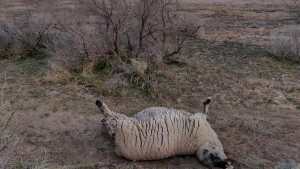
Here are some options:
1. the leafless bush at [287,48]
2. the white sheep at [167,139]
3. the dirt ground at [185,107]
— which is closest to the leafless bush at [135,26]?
the dirt ground at [185,107]

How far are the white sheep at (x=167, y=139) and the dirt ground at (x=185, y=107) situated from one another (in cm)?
14

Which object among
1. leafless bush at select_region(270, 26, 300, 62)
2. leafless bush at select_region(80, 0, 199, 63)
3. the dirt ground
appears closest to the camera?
the dirt ground

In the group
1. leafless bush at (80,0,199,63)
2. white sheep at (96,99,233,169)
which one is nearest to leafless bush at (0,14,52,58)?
leafless bush at (80,0,199,63)

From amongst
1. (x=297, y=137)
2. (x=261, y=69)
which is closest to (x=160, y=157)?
(x=297, y=137)

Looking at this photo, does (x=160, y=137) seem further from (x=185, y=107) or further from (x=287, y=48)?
(x=287, y=48)

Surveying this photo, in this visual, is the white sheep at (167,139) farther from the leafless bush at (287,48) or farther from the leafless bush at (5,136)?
the leafless bush at (287,48)

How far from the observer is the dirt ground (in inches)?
218

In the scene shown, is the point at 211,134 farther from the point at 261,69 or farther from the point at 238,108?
the point at 261,69

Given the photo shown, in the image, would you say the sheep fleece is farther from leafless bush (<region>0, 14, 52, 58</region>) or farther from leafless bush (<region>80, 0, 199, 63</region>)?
leafless bush (<region>0, 14, 52, 58</region>)

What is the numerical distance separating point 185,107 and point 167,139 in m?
1.94

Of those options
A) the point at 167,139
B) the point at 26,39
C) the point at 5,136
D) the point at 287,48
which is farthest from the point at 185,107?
the point at 26,39

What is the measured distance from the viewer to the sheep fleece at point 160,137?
526 cm

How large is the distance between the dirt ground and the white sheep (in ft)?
0.46

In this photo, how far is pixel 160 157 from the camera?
531cm
